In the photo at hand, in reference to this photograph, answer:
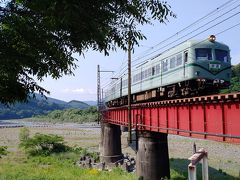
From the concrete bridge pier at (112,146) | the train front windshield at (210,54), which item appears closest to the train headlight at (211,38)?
the train front windshield at (210,54)

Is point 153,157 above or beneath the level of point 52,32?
beneath

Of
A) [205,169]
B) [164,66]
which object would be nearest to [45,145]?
[164,66]

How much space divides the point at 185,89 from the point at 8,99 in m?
15.9

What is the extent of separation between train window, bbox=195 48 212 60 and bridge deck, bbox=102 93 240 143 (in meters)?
3.53

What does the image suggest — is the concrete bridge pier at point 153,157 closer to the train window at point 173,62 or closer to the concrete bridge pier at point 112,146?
the train window at point 173,62

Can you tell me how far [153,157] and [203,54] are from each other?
8.75 meters

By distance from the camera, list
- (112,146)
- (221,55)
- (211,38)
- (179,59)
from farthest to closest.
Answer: (112,146), (179,59), (221,55), (211,38)

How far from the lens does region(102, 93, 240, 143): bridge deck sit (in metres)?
14.4

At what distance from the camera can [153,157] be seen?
26469 millimetres

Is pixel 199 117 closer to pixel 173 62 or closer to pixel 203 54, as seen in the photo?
pixel 203 54

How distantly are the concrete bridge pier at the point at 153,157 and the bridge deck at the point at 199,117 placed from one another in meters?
1.10

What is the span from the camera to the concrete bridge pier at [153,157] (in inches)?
1043

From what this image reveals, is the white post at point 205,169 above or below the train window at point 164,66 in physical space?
below

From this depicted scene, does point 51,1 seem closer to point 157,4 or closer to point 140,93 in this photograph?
point 157,4
